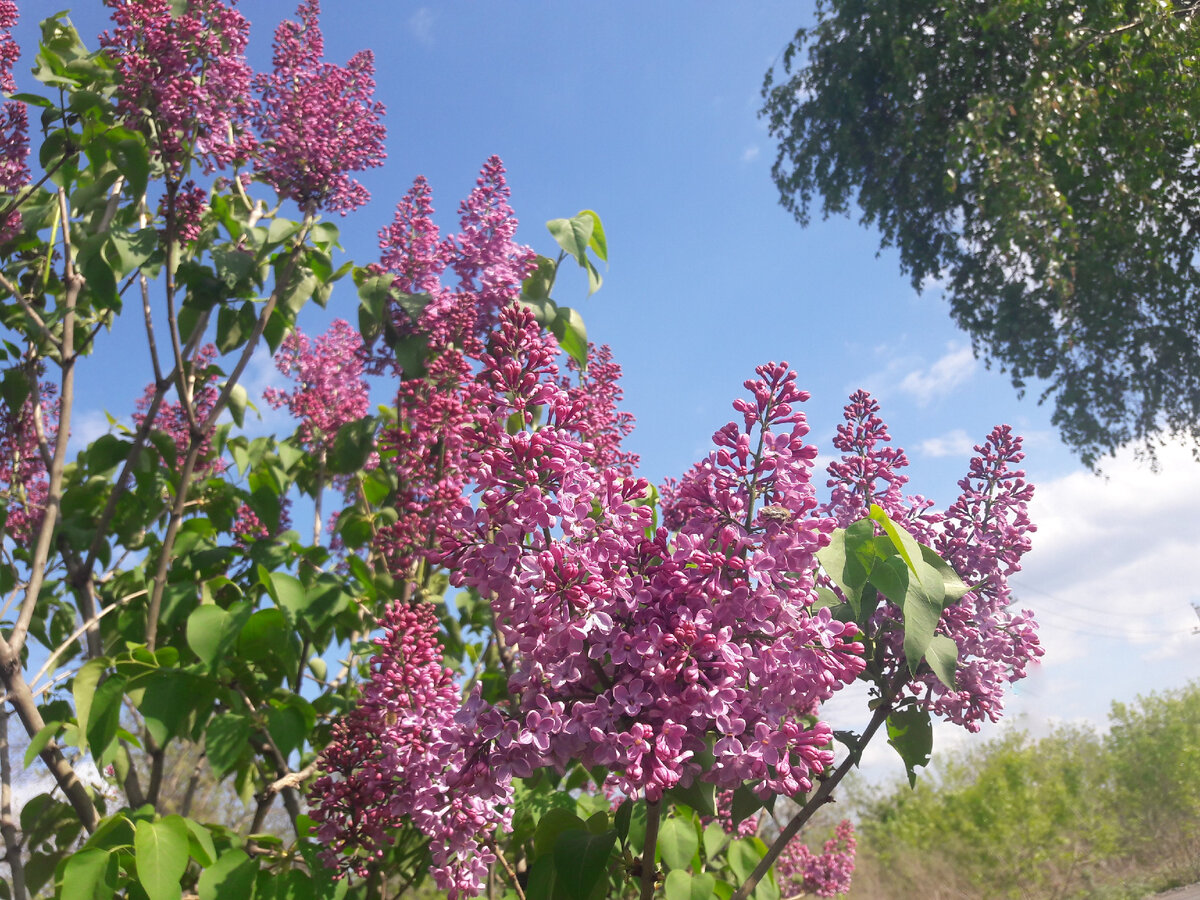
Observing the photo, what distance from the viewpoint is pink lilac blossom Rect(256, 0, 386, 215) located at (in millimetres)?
2512

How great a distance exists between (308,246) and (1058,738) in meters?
38.4

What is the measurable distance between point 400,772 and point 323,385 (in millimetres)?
2350

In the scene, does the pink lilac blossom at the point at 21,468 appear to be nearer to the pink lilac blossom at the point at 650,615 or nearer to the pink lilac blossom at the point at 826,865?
the pink lilac blossom at the point at 650,615

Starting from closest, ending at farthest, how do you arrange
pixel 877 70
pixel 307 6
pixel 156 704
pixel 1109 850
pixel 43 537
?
pixel 156 704, pixel 43 537, pixel 307 6, pixel 877 70, pixel 1109 850

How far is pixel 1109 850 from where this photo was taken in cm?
2162

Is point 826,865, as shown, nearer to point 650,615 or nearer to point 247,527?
point 247,527

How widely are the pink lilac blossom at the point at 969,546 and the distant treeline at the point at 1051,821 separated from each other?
18.9m

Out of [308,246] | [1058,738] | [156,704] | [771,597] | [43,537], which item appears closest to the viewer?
[771,597]

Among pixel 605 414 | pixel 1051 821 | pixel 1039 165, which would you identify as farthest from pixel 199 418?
pixel 1051 821

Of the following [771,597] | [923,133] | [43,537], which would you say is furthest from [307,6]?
[923,133]

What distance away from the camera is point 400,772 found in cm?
141

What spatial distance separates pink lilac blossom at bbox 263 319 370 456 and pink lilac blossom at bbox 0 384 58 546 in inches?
33.6

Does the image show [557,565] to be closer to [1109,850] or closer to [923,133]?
[923,133]

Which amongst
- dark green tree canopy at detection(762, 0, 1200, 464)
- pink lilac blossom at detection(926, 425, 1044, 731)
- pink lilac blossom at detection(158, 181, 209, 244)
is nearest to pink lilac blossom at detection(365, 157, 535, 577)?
pink lilac blossom at detection(158, 181, 209, 244)
